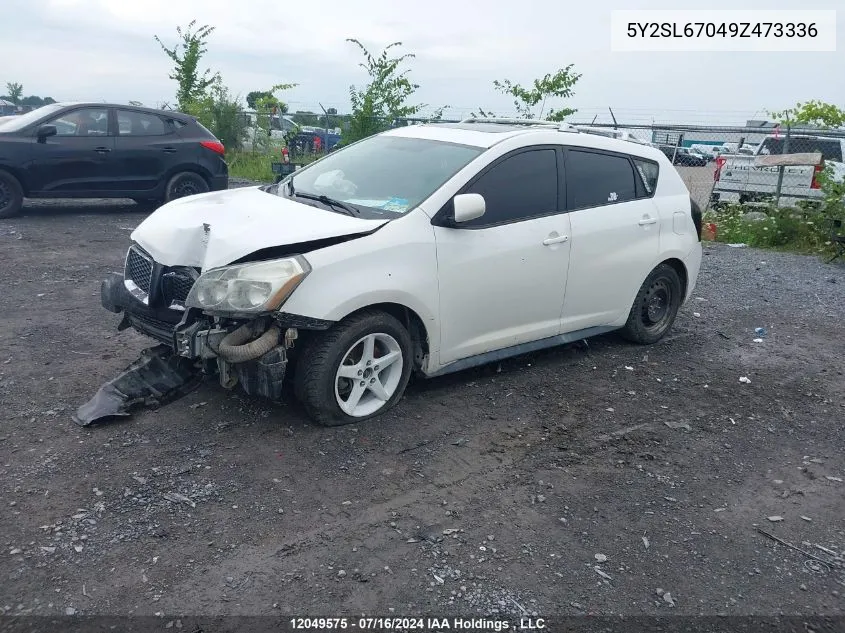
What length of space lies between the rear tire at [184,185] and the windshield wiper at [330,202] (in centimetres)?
727

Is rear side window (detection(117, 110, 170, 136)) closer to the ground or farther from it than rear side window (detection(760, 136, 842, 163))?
farther from it

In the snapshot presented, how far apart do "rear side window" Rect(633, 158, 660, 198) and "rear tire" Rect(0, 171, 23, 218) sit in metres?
8.81

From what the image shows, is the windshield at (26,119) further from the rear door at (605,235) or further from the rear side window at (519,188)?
the rear door at (605,235)

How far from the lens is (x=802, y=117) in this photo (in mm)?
13508

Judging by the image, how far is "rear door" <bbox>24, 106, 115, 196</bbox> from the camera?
10.8 meters

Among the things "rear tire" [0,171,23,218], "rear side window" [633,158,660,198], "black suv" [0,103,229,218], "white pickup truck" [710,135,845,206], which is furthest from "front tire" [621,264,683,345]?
"rear tire" [0,171,23,218]

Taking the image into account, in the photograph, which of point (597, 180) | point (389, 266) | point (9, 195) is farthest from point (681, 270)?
point (9, 195)

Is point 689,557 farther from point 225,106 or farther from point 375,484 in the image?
point 225,106

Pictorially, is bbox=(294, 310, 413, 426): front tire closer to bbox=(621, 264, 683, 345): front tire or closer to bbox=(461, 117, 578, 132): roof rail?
bbox=(461, 117, 578, 132): roof rail

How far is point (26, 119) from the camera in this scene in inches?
428

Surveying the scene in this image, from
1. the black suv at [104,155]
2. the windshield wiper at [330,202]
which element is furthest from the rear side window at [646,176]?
the black suv at [104,155]

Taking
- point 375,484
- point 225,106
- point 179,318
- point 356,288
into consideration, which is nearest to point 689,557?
Result: point 375,484

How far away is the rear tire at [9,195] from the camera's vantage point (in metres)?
10.7

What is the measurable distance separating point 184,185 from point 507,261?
8538mm
